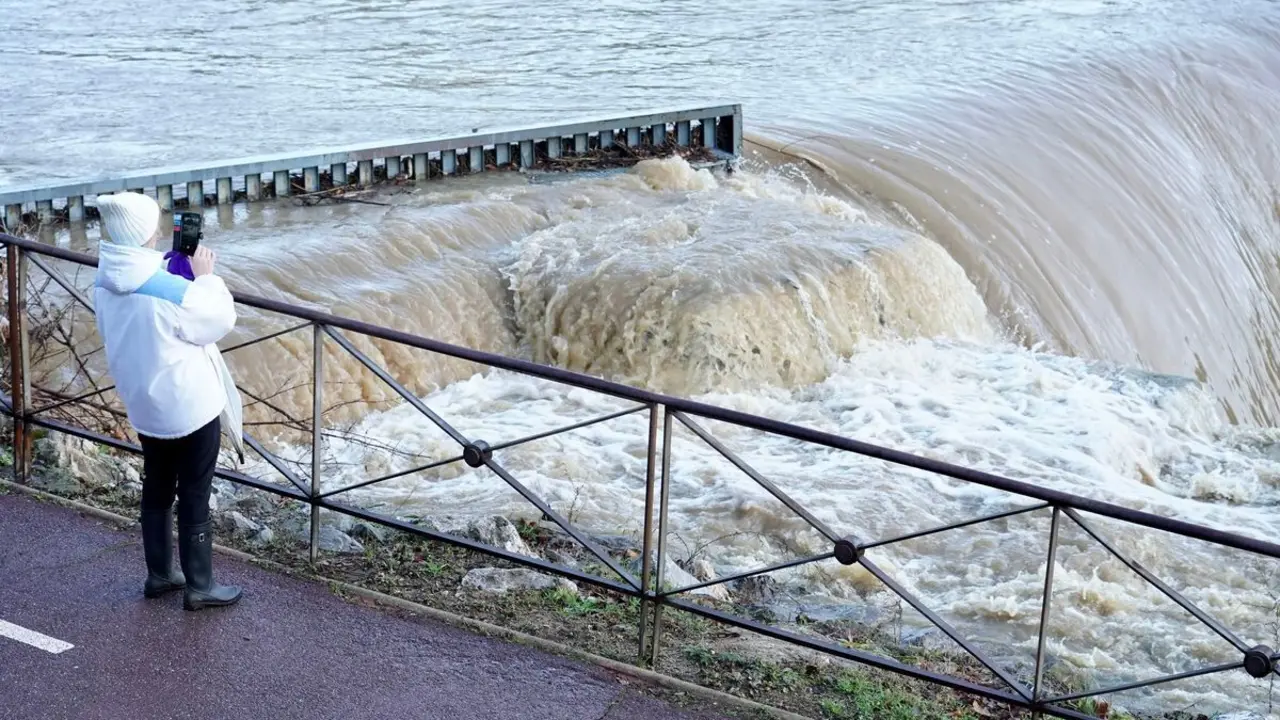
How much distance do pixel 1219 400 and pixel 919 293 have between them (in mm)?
4083

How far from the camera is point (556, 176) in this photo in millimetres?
15422

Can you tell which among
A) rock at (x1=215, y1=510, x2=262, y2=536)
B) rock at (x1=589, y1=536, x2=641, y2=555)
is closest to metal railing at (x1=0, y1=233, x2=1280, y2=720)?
rock at (x1=215, y1=510, x2=262, y2=536)

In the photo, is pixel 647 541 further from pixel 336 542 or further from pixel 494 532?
pixel 494 532

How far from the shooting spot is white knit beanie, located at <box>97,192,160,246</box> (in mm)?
5304

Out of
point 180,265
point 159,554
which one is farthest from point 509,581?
point 180,265

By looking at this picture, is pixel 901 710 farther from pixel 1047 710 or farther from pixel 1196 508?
pixel 1196 508

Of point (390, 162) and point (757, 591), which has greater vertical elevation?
point (390, 162)

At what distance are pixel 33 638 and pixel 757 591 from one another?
3928 millimetres

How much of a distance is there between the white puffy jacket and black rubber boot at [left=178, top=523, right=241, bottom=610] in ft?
1.49

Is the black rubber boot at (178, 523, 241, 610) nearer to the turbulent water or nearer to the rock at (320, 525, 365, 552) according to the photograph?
the rock at (320, 525, 365, 552)

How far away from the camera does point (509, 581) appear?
6.69 m

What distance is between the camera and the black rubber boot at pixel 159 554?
19.2ft

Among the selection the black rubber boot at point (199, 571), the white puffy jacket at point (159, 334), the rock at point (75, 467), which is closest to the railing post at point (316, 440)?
the black rubber boot at point (199, 571)

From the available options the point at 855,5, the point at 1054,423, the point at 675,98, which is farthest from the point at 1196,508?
the point at 855,5
